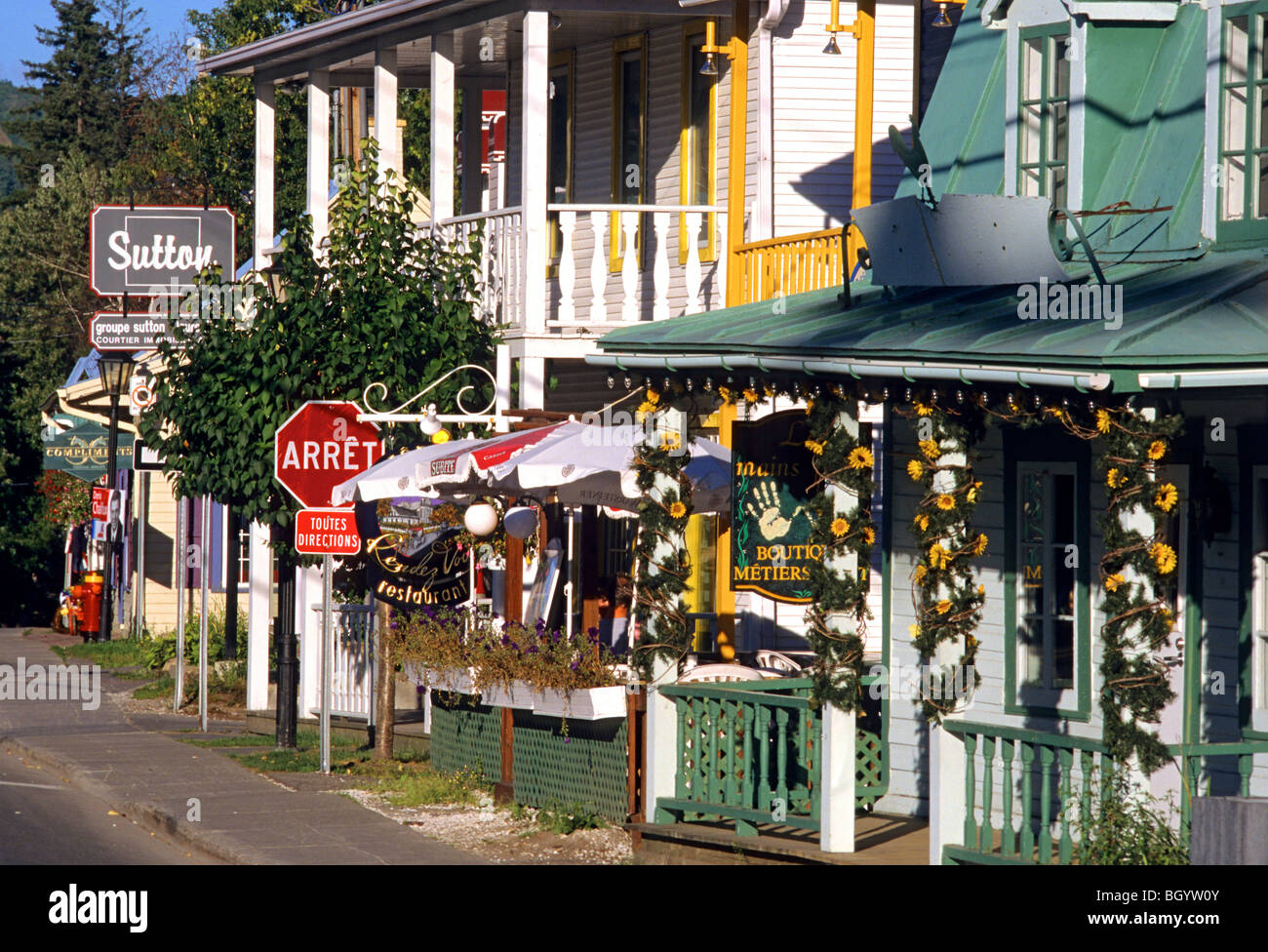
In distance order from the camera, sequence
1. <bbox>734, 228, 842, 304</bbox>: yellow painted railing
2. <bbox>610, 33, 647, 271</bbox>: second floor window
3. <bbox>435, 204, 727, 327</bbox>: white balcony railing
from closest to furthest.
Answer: <bbox>734, 228, 842, 304</bbox>: yellow painted railing, <bbox>435, 204, 727, 327</bbox>: white balcony railing, <bbox>610, 33, 647, 271</bbox>: second floor window

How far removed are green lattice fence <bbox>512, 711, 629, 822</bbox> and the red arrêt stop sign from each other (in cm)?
290

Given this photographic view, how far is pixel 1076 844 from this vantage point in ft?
31.5

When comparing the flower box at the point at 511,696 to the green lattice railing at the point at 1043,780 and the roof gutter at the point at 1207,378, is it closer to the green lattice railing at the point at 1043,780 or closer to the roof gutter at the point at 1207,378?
the green lattice railing at the point at 1043,780

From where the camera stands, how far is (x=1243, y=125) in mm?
11156

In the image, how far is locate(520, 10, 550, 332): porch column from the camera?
16.3 m

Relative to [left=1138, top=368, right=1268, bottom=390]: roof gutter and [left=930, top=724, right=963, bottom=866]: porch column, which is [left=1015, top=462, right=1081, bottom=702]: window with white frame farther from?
[left=1138, top=368, right=1268, bottom=390]: roof gutter

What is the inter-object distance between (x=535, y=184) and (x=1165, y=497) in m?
8.44

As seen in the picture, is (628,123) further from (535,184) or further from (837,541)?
(837,541)

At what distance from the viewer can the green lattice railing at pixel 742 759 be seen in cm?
1138

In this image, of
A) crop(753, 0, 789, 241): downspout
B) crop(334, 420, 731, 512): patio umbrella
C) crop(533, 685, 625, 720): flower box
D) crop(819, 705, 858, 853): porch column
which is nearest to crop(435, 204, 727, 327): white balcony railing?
crop(753, 0, 789, 241): downspout

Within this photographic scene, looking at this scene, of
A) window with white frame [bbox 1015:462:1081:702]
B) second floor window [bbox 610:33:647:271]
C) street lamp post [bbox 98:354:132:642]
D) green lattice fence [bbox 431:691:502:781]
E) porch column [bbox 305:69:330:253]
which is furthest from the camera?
street lamp post [bbox 98:354:132:642]

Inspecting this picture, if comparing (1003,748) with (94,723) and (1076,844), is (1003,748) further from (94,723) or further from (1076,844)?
(94,723)

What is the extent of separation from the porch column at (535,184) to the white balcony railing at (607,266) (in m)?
0.12
